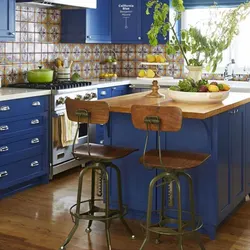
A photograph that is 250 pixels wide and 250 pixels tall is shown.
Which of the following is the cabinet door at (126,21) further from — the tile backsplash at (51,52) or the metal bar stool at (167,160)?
the metal bar stool at (167,160)

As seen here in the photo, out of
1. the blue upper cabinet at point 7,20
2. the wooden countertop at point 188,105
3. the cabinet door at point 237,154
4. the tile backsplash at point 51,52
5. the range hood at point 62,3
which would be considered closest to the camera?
the wooden countertop at point 188,105

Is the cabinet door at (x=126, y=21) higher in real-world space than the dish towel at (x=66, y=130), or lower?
higher

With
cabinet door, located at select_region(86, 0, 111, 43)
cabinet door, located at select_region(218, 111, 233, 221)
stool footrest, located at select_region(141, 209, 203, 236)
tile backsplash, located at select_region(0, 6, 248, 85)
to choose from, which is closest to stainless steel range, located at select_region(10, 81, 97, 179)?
tile backsplash, located at select_region(0, 6, 248, 85)

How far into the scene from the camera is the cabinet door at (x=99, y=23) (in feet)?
21.8

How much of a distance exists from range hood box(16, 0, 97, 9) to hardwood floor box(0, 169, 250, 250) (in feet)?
6.69

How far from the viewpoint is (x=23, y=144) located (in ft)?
16.7

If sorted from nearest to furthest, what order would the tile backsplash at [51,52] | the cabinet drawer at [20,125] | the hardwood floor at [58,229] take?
the hardwood floor at [58,229], the cabinet drawer at [20,125], the tile backsplash at [51,52]

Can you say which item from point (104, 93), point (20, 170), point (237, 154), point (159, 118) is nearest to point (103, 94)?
point (104, 93)

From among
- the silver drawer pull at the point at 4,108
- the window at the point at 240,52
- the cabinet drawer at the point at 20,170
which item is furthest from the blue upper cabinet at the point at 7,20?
the window at the point at 240,52

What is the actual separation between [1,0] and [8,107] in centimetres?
108

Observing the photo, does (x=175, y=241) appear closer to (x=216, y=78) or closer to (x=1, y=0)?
(x=1, y=0)

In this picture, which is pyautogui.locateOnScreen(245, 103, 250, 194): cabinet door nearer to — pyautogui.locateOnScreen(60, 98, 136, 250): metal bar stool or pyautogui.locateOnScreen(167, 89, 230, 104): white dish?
pyautogui.locateOnScreen(167, 89, 230, 104): white dish

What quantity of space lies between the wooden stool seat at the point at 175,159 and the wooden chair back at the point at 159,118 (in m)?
0.23

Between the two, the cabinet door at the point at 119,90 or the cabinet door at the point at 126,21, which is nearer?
the cabinet door at the point at 119,90
